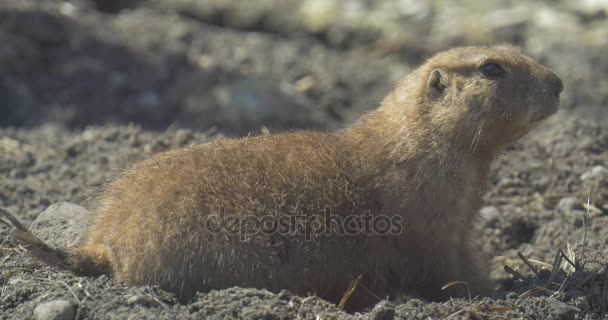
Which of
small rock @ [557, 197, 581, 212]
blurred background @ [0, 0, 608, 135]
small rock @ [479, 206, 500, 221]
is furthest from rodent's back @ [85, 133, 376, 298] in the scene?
blurred background @ [0, 0, 608, 135]

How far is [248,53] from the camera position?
32.2 feet

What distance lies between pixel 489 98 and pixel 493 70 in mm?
186

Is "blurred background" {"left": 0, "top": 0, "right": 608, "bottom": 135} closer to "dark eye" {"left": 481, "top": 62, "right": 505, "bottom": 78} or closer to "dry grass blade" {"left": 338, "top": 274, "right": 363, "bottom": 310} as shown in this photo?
"dark eye" {"left": 481, "top": 62, "right": 505, "bottom": 78}

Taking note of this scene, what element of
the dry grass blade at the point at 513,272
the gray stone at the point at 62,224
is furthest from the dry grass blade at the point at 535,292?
the gray stone at the point at 62,224

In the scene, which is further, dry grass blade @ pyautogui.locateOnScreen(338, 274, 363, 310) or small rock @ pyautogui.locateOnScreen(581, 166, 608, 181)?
small rock @ pyautogui.locateOnScreen(581, 166, 608, 181)

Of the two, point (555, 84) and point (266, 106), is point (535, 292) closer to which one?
point (555, 84)

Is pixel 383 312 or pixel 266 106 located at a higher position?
pixel 266 106

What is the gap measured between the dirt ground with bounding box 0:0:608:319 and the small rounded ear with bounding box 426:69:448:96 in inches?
34.4

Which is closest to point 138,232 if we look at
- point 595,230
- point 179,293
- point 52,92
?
point 179,293

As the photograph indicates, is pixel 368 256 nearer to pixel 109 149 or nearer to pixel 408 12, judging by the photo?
pixel 109 149

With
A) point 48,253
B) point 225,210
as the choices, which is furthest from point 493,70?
point 48,253

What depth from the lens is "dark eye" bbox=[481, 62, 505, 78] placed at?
4992mm

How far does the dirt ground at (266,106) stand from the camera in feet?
14.5

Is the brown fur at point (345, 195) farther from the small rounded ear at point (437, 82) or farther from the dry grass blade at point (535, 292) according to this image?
the dry grass blade at point (535, 292)
